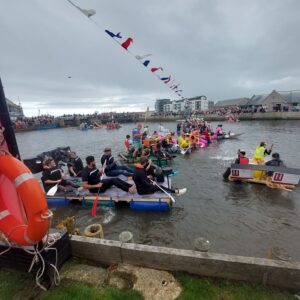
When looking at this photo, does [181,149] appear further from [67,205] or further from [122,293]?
[122,293]

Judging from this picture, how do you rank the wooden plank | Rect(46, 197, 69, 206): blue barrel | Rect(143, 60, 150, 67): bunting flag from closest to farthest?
Rect(46, 197, 69, 206): blue barrel
the wooden plank
Rect(143, 60, 150, 67): bunting flag

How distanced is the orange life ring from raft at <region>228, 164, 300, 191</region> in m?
9.00

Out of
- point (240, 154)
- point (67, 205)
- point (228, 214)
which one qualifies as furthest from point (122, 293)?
point (240, 154)

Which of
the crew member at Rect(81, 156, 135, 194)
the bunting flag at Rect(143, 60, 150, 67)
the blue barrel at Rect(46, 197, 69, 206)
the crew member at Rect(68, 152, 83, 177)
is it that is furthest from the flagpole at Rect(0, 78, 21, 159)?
the bunting flag at Rect(143, 60, 150, 67)

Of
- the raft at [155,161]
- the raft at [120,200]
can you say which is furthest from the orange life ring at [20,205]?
the raft at [155,161]

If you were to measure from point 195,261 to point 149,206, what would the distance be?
4108 mm

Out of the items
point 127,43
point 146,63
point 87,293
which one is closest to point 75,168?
point 127,43

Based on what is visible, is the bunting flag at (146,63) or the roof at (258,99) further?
the roof at (258,99)

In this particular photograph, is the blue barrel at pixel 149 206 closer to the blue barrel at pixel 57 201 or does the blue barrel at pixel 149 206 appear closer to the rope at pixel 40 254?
the blue barrel at pixel 57 201

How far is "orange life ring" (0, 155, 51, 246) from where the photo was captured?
3.10 metres

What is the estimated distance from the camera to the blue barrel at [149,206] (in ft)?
25.6

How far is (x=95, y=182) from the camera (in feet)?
27.3

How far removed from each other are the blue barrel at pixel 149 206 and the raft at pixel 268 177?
4.32 m

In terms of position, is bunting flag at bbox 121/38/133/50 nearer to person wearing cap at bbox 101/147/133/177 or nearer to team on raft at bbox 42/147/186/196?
team on raft at bbox 42/147/186/196
